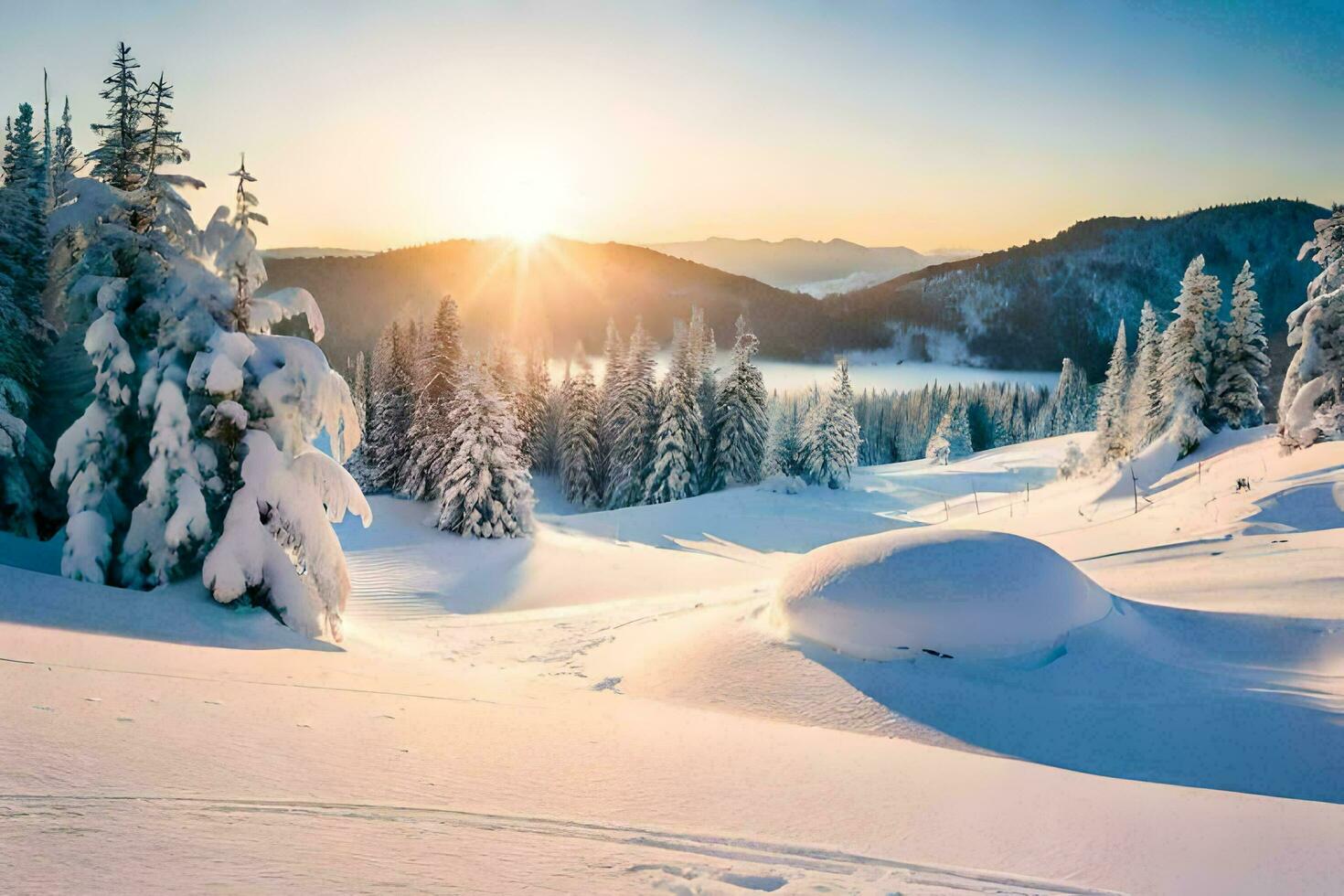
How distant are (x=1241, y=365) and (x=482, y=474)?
34066mm

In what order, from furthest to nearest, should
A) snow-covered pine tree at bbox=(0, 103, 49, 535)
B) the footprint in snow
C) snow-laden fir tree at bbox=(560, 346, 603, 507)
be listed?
snow-laden fir tree at bbox=(560, 346, 603, 507), snow-covered pine tree at bbox=(0, 103, 49, 535), the footprint in snow

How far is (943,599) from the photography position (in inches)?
355

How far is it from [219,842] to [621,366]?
4536cm

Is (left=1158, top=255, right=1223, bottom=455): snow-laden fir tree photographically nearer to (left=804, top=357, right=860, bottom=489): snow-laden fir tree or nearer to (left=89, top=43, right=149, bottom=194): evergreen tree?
(left=804, top=357, right=860, bottom=489): snow-laden fir tree

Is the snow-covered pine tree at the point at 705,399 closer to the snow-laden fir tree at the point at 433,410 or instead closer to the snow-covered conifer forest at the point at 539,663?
the snow-laden fir tree at the point at 433,410

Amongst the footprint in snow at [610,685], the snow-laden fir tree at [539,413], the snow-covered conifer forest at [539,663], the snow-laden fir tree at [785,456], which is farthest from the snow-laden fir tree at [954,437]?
the footprint in snow at [610,685]

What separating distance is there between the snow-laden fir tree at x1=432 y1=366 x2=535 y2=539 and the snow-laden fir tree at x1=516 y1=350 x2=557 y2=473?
80.4 feet

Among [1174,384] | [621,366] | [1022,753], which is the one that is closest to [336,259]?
[621,366]

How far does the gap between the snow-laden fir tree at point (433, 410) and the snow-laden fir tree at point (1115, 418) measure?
34214mm

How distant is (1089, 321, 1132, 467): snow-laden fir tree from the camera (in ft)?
124

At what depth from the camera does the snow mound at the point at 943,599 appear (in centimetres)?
889

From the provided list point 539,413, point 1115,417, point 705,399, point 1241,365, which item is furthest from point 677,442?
point 1241,365

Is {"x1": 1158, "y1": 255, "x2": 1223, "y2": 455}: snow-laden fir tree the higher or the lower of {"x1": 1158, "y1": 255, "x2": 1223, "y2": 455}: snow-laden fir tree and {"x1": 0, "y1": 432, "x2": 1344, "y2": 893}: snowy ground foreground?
the higher

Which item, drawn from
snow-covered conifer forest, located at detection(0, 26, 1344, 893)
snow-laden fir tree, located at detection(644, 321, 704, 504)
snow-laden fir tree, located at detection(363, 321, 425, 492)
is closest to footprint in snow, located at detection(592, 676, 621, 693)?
snow-covered conifer forest, located at detection(0, 26, 1344, 893)
